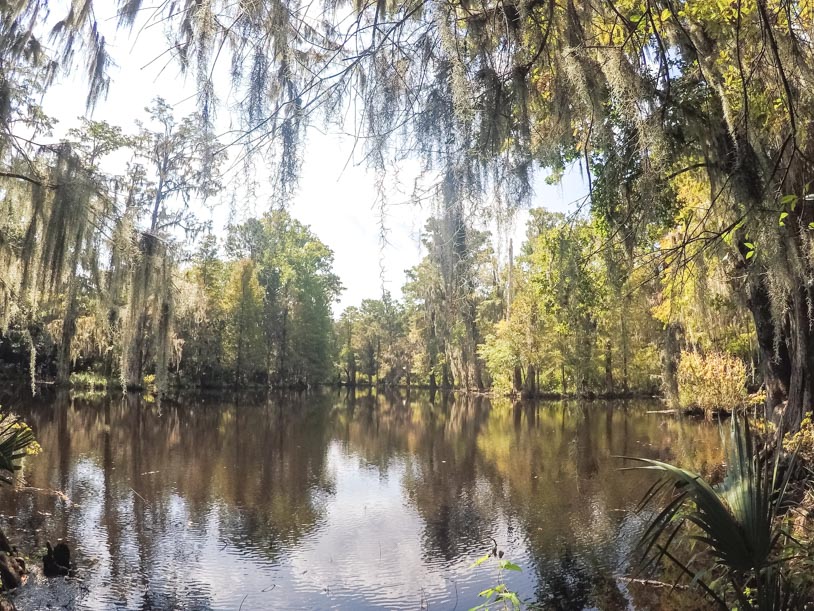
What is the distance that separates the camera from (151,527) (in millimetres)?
7039

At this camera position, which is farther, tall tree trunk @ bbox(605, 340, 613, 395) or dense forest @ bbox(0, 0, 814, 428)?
tall tree trunk @ bbox(605, 340, 613, 395)

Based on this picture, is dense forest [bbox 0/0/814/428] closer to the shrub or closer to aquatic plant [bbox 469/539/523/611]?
aquatic plant [bbox 469/539/523/611]

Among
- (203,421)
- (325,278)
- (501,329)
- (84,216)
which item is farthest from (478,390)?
(84,216)

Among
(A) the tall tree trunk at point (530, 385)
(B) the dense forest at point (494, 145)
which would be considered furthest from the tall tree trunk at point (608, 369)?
(B) the dense forest at point (494, 145)

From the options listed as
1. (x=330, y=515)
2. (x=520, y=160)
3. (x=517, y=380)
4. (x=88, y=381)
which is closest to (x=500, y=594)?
(x=520, y=160)

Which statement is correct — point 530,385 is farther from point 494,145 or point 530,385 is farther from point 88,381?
point 494,145

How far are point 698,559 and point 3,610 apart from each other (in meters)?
6.10

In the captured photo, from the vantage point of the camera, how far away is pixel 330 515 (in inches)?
316

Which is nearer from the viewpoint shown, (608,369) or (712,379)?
(712,379)

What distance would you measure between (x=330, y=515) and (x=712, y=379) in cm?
1342

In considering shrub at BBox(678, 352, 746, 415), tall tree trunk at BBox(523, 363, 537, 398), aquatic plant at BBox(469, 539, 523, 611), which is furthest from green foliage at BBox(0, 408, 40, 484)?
tall tree trunk at BBox(523, 363, 537, 398)

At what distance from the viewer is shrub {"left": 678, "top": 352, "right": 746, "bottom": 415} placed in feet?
54.0

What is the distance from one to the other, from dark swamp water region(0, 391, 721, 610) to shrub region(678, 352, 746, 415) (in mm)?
1774

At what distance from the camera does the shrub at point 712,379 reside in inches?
648
